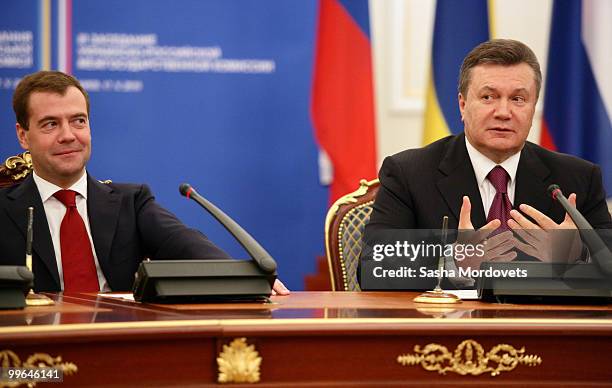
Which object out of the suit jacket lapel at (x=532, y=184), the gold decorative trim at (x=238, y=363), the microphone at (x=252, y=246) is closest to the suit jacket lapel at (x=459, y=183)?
the suit jacket lapel at (x=532, y=184)

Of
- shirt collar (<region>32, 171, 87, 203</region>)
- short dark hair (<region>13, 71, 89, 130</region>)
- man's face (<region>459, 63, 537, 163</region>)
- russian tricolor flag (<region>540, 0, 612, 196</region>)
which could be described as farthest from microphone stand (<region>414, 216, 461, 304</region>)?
russian tricolor flag (<region>540, 0, 612, 196</region>)

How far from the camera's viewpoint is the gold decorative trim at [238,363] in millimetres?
1745

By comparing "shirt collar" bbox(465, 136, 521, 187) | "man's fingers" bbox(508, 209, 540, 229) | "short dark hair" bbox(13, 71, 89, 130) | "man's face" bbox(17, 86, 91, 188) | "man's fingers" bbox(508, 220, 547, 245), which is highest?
"short dark hair" bbox(13, 71, 89, 130)

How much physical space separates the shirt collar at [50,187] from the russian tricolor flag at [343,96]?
192cm

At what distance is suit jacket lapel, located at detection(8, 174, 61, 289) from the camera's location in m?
2.92

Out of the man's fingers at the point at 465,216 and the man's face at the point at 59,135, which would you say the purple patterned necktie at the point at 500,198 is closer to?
the man's fingers at the point at 465,216

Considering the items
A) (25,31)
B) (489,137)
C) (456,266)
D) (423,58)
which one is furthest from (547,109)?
(25,31)

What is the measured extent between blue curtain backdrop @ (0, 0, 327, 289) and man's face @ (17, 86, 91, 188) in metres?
1.69

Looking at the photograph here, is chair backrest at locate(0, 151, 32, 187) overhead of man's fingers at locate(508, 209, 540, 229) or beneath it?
overhead

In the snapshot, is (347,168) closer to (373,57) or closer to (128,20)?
(373,57)

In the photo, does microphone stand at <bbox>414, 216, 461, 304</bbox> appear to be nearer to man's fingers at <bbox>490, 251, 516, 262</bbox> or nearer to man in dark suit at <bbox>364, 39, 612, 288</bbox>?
man's fingers at <bbox>490, 251, 516, 262</bbox>

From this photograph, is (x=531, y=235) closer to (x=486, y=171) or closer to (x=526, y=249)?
(x=526, y=249)

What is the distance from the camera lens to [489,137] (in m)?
3.14

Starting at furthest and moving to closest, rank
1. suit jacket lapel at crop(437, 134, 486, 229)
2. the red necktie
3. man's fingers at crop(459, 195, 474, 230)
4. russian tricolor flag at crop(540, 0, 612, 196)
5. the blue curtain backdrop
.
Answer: the blue curtain backdrop < russian tricolor flag at crop(540, 0, 612, 196) < suit jacket lapel at crop(437, 134, 486, 229) < the red necktie < man's fingers at crop(459, 195, 474, 230)
